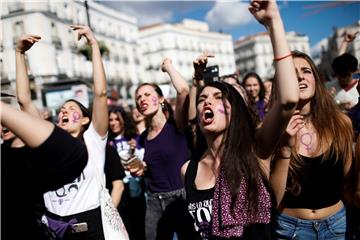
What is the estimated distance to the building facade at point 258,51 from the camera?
90375mm

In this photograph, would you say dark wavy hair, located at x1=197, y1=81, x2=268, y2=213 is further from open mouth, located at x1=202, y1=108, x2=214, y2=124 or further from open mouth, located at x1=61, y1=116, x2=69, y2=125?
open mouth, located at x1=61, y1=116, x2=69, y2=125

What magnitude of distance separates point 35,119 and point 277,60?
40.7 inches

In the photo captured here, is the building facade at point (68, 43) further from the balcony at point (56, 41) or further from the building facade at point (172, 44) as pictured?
the building facade at point (172, 44)

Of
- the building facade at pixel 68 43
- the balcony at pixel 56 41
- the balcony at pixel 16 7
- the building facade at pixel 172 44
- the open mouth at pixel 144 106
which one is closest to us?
the open mouth at pixel 144 106

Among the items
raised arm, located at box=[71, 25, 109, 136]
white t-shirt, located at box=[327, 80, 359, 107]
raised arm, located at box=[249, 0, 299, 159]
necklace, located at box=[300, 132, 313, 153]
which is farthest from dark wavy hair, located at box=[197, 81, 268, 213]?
white t-shirt, located at box=[327, 80, 359, 107]

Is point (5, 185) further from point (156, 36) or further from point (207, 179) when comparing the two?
point (156, 36)

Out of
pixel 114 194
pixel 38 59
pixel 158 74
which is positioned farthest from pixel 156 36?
pixel 114 194

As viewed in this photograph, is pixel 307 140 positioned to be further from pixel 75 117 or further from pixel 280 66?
pixel 75 117

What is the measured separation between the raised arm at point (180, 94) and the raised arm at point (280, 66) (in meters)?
1.64

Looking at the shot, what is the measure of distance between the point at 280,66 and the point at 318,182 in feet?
3.17

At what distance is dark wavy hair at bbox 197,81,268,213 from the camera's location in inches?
77.2

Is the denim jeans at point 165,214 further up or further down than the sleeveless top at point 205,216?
further down

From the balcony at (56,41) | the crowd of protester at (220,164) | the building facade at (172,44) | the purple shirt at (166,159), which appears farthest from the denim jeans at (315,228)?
the building facade at (172,44)

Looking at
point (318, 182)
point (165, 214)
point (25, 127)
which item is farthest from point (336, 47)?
point (25, 127)
